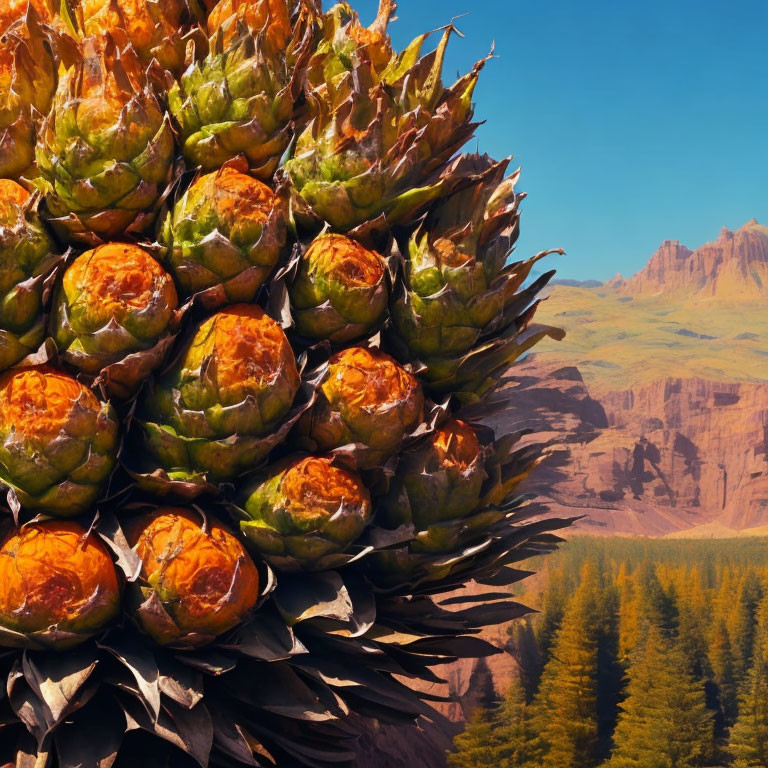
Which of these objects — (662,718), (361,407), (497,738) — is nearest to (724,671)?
(662,718)

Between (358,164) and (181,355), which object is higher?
(358,164)

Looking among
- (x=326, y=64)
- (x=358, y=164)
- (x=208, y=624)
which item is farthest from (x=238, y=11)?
(x=208, y=624)

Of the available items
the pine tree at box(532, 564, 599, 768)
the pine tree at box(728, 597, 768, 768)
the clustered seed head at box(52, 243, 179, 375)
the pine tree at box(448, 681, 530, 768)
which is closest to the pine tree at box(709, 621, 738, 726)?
the pine tree at box(728, 597, 768, 768)

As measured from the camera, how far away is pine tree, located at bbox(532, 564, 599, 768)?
4332mm

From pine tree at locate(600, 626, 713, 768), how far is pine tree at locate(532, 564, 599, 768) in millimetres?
220

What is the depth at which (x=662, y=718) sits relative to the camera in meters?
5.16

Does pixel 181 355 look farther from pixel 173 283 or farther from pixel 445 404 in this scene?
pixel 445 404

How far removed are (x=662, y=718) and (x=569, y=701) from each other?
0.69 metres

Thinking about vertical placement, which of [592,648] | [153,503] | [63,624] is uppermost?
[153,503]

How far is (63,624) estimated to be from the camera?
1.43 meters

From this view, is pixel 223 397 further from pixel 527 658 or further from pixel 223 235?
pixel 527 658

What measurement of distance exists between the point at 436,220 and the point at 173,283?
0.62 meters

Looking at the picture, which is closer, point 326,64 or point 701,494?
point 326,64

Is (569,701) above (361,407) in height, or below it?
below
